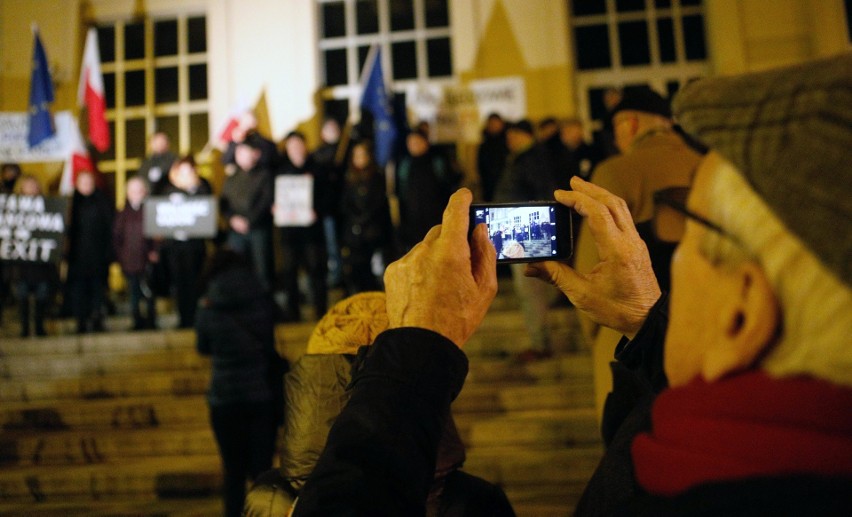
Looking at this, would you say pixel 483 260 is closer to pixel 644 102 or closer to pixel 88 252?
pixel 644 102

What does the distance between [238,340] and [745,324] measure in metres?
3.85

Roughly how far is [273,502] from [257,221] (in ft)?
19.0

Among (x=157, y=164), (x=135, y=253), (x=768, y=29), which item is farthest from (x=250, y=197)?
(x=768, y=29)

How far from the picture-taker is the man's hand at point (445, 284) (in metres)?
1.02

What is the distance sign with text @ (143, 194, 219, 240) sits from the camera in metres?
7.89

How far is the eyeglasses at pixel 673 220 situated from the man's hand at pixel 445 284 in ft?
1.02

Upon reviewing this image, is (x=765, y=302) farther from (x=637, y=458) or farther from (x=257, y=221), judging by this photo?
(x=257, y=221)

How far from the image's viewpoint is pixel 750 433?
72cm

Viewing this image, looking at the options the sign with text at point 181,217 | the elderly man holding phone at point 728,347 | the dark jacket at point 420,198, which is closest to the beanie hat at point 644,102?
the elderly man holding phone at point 728,347

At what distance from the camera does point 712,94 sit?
31.6 inches

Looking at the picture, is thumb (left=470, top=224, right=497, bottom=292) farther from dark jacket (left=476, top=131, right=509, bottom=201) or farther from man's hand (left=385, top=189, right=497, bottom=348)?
dark jacket (left=476, top=131, right=509, bottom=201)

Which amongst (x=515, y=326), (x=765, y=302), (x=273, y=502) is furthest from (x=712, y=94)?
(x=515, y=326)

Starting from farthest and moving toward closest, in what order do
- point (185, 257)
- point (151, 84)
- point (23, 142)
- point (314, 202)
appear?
point (151, 84) < point (23, 142) < point (185, 257) < point (314, 202)

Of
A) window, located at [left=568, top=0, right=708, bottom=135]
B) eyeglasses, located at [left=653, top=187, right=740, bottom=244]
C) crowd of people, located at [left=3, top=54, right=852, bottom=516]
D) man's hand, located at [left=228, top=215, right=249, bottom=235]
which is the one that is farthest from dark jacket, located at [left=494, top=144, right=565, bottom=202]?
window, located at [left=568, top=0, right=708, bottom=135]
